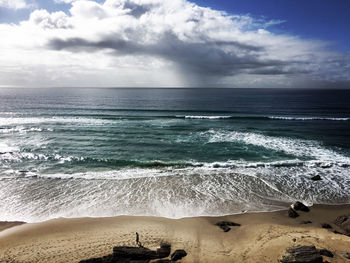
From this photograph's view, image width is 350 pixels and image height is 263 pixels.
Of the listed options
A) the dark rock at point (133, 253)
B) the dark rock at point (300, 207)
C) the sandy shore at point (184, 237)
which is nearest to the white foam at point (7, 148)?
Result: the sandy shore at point (184, 237)

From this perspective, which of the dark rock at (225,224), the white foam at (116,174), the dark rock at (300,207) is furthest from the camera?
the white foam at (116,174)

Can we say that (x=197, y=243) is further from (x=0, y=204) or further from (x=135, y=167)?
(x=0, y=204)

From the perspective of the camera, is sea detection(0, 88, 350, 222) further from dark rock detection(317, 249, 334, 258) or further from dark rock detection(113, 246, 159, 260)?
dark rock detection(317, 249, 334, 258)

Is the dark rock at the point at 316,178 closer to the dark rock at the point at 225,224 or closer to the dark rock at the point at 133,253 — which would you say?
the dark rock at the point at 225,224

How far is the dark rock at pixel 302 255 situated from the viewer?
8.52 meters

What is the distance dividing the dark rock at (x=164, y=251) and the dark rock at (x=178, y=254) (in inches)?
13.1

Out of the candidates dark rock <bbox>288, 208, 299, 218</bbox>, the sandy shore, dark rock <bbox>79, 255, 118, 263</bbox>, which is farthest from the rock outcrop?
dark rock <bbox>79, 255, 118, 263</bbox>

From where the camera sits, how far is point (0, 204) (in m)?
14.2

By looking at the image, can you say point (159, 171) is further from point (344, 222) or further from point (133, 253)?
point (344, 222)

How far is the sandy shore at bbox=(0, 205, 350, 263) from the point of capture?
31.5ft

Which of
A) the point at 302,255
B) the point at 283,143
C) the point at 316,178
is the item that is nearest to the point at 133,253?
the point at 302,255

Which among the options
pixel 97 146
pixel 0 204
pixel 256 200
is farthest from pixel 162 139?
pixel 0 204

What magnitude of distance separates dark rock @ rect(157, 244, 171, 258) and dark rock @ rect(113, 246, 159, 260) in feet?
0.62

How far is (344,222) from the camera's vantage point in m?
11.8
